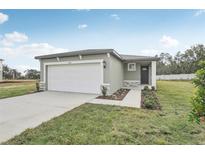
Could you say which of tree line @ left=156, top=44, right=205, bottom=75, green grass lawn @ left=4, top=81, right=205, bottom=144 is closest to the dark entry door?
green grass lawn @ left=4, top=81, right=205, bottom=144

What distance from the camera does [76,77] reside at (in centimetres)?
1058

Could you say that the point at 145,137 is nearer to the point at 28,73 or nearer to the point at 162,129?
the point at 162,129

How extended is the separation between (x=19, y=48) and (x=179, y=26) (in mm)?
13800

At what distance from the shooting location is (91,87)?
998 centimetres

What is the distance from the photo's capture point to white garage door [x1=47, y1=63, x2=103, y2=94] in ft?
32.3

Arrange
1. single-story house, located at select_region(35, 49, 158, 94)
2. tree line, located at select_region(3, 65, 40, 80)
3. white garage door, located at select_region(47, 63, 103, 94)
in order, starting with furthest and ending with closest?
tree line, located at select_region(3, 65, 40, 80), white garage door, located at select_region(47, 63, 103, 94), single-story house, located at select_region(35, 49, 158, 94)

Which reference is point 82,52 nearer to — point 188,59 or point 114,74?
point 114,74

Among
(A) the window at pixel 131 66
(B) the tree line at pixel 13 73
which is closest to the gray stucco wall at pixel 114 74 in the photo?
(A) the window at pixel 131 66

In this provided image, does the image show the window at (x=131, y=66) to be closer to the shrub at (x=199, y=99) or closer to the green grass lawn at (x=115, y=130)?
the green grass lawn at (x=115, y=130)

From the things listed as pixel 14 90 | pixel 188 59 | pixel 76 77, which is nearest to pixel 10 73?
pixel 14 90

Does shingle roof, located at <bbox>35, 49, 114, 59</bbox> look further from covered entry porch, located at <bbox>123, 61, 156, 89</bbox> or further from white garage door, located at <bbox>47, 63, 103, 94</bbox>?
covered entry porch, located at <bbox>123, 61, 156, 89</bbox>
